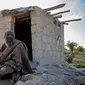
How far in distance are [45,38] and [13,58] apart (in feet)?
11.0

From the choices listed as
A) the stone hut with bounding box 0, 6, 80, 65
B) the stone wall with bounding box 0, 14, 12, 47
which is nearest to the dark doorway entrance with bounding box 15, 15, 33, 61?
the stone hut with bounding box 0, 6, 80, 65

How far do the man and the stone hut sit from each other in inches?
79.4

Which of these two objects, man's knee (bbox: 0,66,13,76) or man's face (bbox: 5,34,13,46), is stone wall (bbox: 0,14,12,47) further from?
man's knee (bbox: 0,66,13,76)

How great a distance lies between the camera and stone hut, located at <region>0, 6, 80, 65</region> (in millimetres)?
8016

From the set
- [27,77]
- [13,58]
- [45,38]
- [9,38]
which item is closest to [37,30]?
[45,38]

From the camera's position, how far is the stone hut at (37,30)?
8.02 metres

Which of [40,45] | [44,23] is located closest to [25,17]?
[44,23]

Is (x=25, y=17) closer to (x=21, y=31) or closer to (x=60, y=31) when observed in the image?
(x=21, y=31)

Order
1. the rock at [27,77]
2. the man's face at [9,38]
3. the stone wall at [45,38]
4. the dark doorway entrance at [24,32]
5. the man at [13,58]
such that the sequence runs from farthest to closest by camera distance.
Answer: the dark doorway entrance at [24,32] < the stone wall at [45,38] < the man's face at [9,38] < the man at [13,58] < the rock at [27,77]

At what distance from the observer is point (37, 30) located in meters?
8.04

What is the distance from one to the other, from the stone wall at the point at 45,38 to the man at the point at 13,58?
2.03 metres

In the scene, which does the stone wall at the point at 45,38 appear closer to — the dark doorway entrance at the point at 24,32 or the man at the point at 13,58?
the dark doorway entrance at the point at 24,32

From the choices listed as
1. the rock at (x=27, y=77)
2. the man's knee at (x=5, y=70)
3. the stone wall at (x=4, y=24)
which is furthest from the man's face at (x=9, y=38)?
the stone wall at (x=4, y=24)

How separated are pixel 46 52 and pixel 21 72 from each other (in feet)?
10.3
